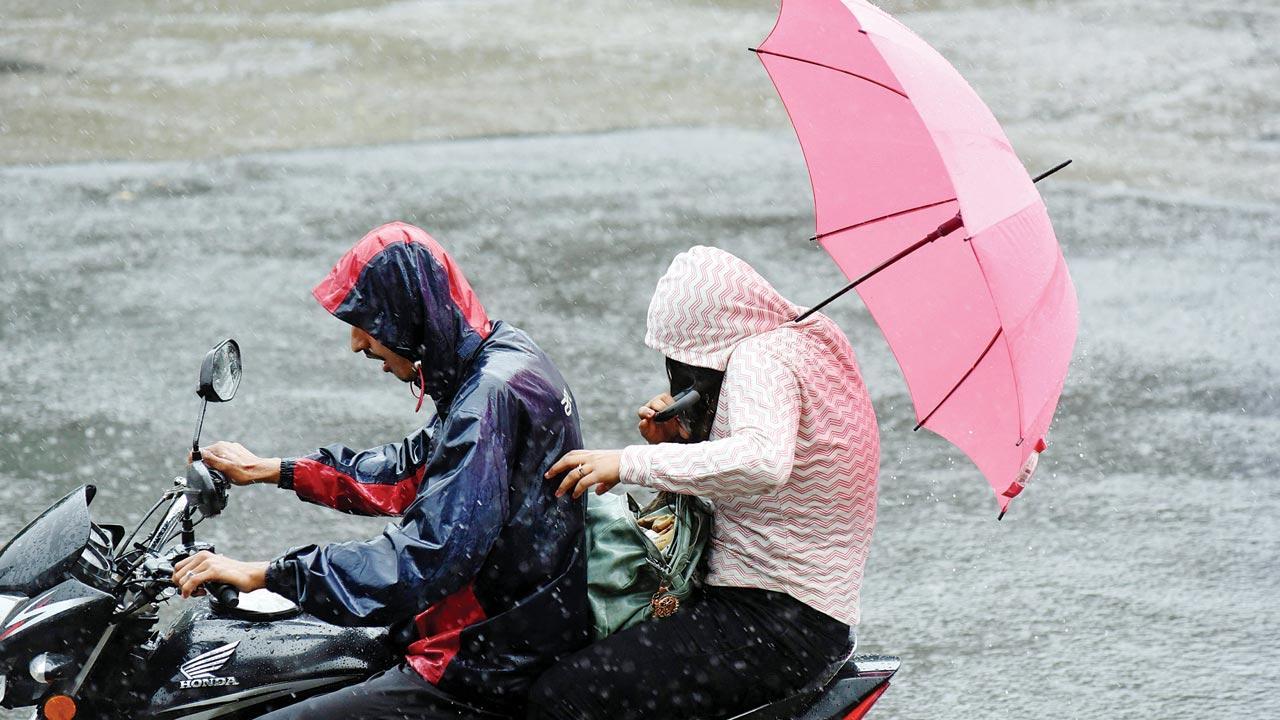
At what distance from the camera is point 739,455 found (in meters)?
3.01

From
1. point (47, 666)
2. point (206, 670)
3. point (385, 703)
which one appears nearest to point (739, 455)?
point (385, 703)

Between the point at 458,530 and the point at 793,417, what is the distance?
750 millimetres

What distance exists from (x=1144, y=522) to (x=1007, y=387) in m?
3.00

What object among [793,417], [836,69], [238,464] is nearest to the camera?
[793,417]

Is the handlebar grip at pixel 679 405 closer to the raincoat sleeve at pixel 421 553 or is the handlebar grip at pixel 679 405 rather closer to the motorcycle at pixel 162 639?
the raincoat sleeve at pixel 421 553

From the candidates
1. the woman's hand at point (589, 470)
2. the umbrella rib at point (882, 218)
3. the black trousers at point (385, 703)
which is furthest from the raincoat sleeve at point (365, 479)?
the umbrella rib at point (882, 218)

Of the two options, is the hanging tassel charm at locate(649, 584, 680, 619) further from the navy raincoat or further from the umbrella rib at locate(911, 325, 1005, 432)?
the umbrella rib at locate(911, 325, 1005, 432)

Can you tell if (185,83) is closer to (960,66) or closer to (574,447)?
(960,66)

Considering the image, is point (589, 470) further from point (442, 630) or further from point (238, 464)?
point (238, 464)

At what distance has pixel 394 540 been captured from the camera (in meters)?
3.01

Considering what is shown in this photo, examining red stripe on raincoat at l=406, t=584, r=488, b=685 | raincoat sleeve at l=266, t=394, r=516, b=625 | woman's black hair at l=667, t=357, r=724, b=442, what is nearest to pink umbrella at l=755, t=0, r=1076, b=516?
woman's black hair at l=667, t=357, r=724, b=442

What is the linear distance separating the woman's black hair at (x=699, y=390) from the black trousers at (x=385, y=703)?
0.82 metres

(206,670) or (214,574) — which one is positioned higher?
(214,574)

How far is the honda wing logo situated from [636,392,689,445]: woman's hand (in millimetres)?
1064
